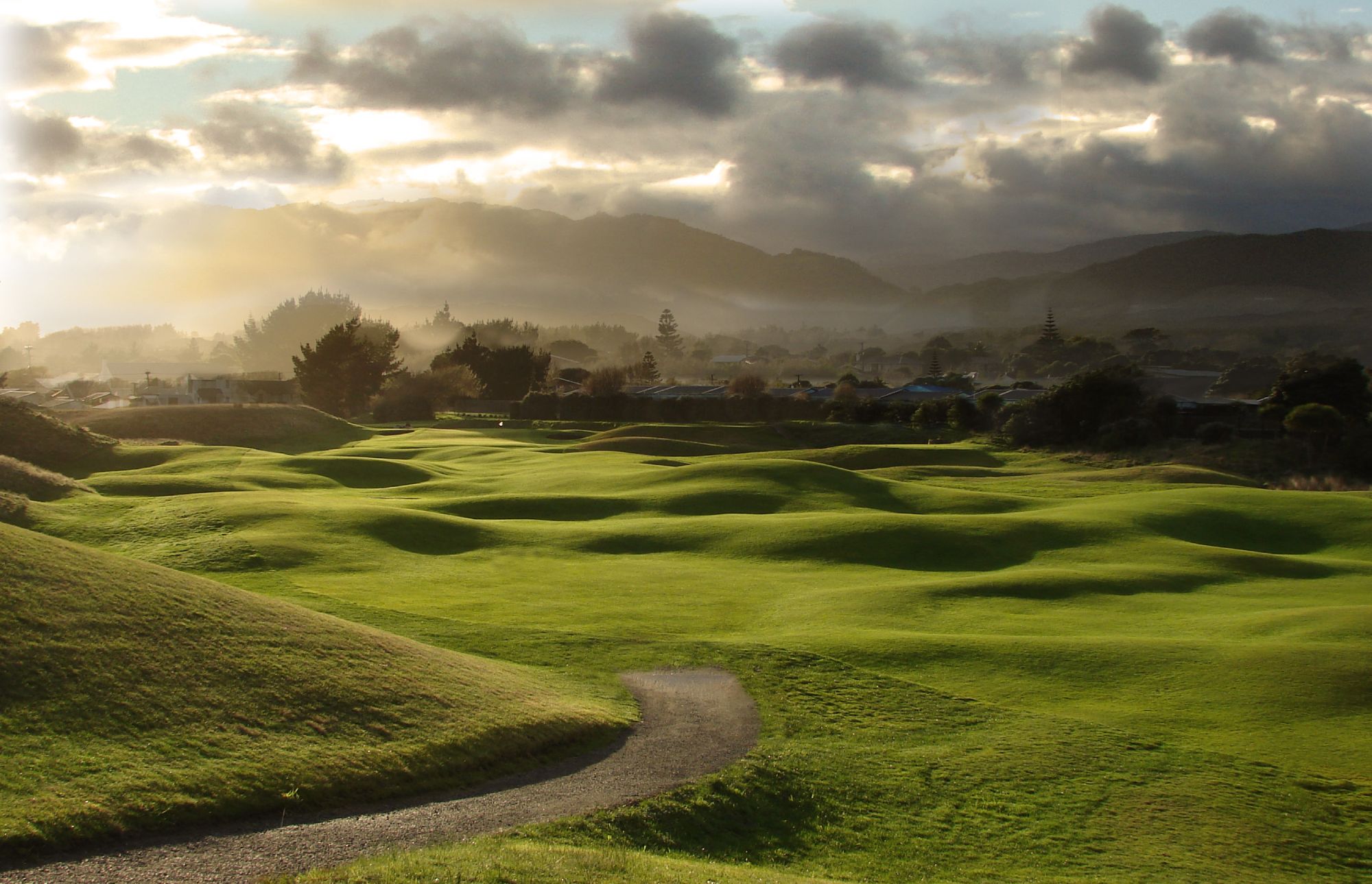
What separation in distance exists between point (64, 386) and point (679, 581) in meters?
154

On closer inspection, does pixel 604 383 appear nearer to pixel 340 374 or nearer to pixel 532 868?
pixel 340 374

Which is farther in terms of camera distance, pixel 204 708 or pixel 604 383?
pixel 604 383

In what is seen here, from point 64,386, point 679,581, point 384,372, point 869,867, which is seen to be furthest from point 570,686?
point 64,386

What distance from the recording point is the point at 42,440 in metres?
51.4

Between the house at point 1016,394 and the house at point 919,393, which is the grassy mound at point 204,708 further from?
the house at point 919,393

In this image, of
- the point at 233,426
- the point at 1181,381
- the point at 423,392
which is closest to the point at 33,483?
the point at 233,426

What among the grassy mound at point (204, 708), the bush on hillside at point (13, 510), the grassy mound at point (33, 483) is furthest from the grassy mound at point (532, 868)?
the grassy mound at point (33, 483)

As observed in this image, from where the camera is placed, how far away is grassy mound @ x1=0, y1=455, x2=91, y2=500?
3569 centimetres

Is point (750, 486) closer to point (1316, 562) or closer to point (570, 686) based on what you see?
point (1316, 562)

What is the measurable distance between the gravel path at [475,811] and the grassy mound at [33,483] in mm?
26687

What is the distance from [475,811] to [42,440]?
158ft

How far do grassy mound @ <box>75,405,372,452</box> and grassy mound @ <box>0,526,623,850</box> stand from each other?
62.3m

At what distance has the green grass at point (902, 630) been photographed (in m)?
13.3

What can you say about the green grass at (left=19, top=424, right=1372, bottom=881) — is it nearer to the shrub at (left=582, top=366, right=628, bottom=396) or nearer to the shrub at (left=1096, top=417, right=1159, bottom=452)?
the shrub at (left=1096, top=417, right=1159, bottom=452)
